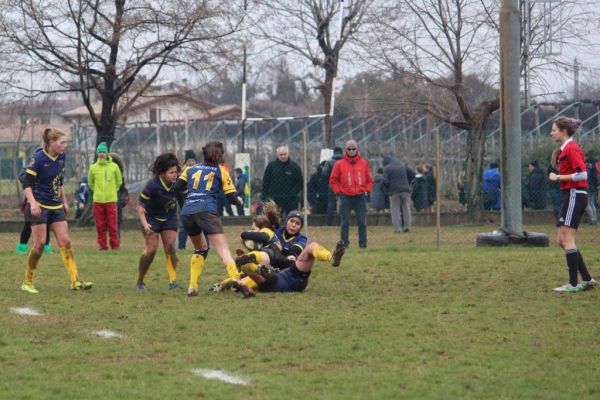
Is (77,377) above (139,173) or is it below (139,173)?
below

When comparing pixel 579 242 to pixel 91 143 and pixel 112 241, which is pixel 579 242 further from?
pixel 91 143

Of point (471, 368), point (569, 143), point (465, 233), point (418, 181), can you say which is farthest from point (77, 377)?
point (418, 181)

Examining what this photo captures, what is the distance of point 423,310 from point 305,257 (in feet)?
5.71

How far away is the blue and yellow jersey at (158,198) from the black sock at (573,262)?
4353mm

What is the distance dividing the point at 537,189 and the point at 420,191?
3709 millimetres

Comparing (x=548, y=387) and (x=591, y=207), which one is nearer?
(x=548, y=387)

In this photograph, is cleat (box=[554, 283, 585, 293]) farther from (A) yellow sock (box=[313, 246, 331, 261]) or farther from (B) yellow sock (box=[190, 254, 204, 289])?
(B) yellow sock (box=[190, 254, 204, 289])

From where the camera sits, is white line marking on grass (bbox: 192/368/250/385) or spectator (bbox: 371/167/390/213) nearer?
white line marking on grass (bbox: 192/368/250/385)

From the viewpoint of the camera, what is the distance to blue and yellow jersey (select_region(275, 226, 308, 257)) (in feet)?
42.4

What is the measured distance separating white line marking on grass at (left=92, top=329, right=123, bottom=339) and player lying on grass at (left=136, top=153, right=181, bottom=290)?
9.86 ft

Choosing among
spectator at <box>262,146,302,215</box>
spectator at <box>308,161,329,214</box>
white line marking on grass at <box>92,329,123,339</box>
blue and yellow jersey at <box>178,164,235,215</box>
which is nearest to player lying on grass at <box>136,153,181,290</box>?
blue and yellow jersey at <box>178,164,235,215</box>

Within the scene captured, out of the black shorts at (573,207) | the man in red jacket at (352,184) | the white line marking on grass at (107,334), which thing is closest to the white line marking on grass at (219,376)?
the white line marking on grass at (107,334)

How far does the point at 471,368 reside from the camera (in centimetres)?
800

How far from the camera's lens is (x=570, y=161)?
12.1m
